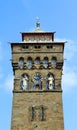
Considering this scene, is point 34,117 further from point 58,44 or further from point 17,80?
point 58,44

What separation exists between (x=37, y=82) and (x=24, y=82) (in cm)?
112

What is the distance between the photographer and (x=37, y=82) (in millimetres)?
32406

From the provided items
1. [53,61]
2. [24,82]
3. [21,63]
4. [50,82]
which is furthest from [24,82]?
[53,61]

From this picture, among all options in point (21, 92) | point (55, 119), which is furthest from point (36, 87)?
point (55, 119)

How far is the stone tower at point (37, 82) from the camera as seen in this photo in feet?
100

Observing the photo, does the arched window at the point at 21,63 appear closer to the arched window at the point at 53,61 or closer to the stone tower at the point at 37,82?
the stone tower at the point at 37,82

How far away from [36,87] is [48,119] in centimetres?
310

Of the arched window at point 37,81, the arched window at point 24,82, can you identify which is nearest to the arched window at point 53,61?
the arched window at point 37,81

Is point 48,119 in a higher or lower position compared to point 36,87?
lower

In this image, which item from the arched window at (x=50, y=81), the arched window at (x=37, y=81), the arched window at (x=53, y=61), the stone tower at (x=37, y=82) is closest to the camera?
the stone tower at (x=37, y=82)

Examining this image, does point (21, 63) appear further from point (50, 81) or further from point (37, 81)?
point (50, 81)

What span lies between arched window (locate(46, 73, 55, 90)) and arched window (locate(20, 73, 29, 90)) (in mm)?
1724

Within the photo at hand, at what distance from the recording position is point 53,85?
32.2 meters

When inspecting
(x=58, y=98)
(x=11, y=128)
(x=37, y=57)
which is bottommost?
(x=11, y=128)
